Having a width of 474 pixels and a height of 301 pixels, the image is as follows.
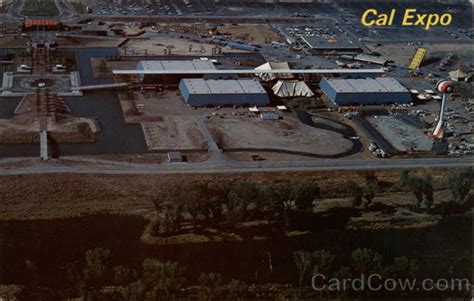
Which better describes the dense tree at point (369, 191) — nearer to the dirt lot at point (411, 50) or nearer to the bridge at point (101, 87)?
the bridge at point (101, 87)

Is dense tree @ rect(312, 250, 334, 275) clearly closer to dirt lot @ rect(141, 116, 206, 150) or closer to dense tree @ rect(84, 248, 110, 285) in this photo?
dense tree @ rect(84, 248, 110, 285)

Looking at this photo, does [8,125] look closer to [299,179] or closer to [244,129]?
[244,129]

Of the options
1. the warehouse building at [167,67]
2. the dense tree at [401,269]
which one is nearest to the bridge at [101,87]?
the warehouse building at [167,67]

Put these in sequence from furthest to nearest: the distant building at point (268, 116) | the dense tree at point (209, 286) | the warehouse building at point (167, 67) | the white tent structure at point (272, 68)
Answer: the white tent structure at point (272, 68) < the warehouse building at point (167, 67) < the distant building at point (268, 116) < the dense tree at point (209, 286)

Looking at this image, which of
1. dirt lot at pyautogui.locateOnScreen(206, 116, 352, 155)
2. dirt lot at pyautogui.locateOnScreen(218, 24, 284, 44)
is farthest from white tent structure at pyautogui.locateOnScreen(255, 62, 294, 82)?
dirt lot at pyautogui.locateOnScreen(218, 24, 284, 44)

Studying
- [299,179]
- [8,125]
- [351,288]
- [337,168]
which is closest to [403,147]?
[337,168]
